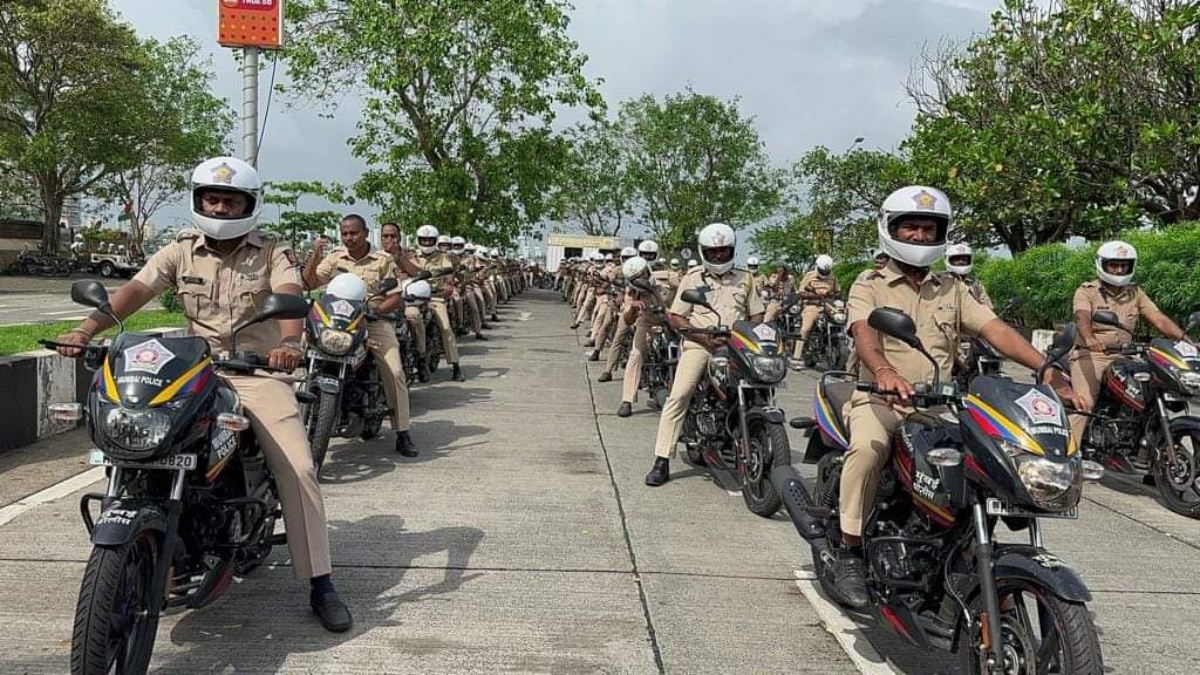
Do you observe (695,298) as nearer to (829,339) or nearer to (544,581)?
(544,581)

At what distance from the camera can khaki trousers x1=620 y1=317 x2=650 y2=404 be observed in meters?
9.53

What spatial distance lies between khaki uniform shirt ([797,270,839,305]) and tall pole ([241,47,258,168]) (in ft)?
26.2

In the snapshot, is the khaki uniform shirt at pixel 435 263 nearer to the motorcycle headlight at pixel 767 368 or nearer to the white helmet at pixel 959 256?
the white helmet at pixel 959 256

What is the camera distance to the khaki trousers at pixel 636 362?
9.53m

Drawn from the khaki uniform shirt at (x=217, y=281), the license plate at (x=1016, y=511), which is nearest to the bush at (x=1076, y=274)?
the license plate at (x=1016, y=511)

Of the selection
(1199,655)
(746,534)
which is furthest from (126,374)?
(1199,655)

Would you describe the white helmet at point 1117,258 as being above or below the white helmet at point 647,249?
above

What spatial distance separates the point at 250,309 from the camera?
4223 millimetres

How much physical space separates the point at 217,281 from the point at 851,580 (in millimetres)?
2894

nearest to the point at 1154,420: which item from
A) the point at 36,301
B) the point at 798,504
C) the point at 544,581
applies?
the point at 798,504

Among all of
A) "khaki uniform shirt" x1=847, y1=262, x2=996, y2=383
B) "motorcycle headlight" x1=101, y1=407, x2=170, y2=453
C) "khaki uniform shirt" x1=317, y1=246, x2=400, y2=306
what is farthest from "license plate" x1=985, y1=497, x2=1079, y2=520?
"khaki uniform shirt" x1=317, y1=246, x2=400, y2=306

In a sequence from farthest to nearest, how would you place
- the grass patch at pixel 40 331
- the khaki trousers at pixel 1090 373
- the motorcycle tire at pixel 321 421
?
the grass patch at pixel 40 331 < the khaki trousers at pixel 1090 373 < the motorcycle tire at pixel 321 421

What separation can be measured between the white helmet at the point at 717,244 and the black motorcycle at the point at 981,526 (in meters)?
2.95

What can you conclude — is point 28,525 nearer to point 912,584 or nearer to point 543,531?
point 543,531
